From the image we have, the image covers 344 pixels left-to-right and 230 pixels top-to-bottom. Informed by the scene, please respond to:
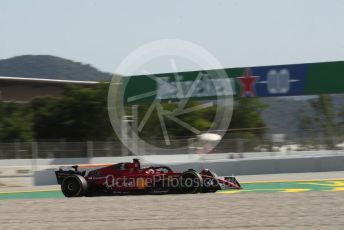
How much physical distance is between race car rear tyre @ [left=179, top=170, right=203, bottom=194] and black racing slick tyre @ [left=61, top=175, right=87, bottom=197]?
252 centimetres

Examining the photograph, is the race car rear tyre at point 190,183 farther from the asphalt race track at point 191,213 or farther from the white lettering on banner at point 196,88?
the white lettering on banner at point 196,88

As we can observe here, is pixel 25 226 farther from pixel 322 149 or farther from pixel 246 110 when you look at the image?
pixel 246 110

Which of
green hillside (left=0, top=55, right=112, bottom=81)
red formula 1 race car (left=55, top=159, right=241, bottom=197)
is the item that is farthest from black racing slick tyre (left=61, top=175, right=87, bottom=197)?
green hillside (left=0, top=55, right=112, bottom=81)

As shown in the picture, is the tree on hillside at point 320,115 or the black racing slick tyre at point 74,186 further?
the tree on hillside at point 320,115

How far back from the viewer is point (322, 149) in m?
24.8

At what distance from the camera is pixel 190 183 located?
1444 centimetres

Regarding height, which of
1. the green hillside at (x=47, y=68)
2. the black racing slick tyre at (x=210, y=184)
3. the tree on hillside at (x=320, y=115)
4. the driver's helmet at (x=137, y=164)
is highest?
the green hillside at (x=47, y=68)

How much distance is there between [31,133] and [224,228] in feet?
137

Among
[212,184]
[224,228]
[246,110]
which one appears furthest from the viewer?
[246,110]

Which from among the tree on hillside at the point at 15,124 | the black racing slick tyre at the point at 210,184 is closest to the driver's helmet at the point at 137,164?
the black racing slick tyre at the point at 210,184

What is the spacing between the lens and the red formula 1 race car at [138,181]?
1454 centimetres

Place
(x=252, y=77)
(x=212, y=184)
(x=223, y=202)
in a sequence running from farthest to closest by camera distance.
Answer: (x=252, y=77)
(x=212, y=184)
(x=223, y=202)

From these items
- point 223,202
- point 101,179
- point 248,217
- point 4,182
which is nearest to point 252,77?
point 4,182

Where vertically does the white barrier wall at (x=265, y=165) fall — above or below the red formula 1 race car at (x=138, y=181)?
below
